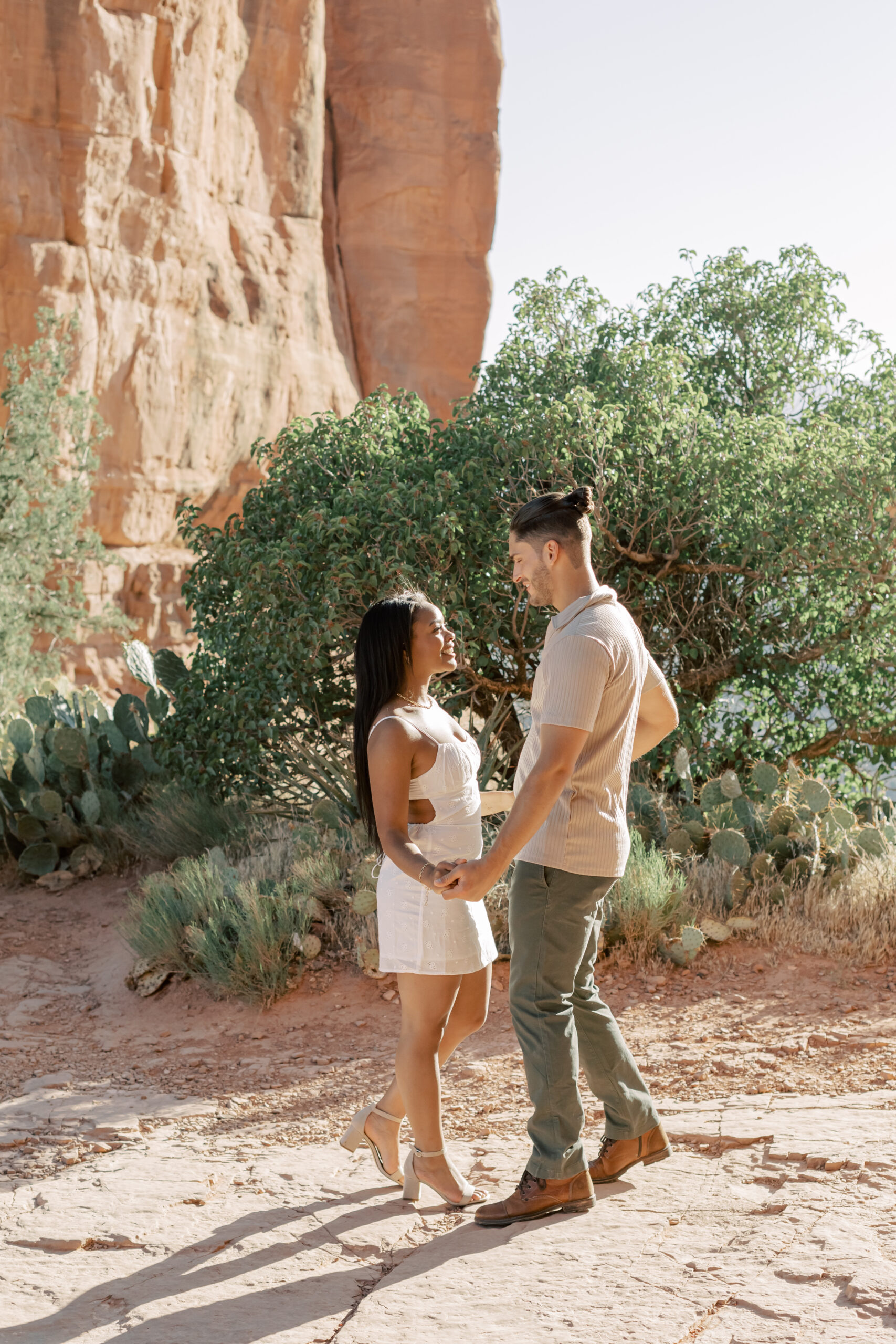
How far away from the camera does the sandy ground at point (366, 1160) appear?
267cm

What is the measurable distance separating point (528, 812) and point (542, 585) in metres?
0.63

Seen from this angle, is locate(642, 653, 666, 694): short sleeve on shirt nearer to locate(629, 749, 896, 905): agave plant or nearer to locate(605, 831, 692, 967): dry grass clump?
locate(605, 831, 692, 967): dry grass clump

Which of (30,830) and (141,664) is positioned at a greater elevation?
(141,664)

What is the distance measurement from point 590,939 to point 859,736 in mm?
5943

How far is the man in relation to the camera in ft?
9.48

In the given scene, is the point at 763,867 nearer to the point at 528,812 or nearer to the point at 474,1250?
the point at 474,1250

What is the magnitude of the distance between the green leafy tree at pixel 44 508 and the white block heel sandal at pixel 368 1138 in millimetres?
10462

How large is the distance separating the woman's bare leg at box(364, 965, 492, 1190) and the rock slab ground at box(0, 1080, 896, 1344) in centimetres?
31

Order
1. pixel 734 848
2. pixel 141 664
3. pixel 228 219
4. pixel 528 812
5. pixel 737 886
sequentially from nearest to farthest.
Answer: pixel 528 812 < pixel 737 886 < pixel 734 848 < pixel 141 664 < pixel 228 219

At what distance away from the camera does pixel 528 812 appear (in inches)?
109

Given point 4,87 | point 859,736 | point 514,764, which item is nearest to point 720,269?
point 859,736

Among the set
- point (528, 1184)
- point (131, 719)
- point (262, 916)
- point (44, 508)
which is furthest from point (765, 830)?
point (44, 508)

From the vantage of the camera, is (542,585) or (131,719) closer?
(542,585)

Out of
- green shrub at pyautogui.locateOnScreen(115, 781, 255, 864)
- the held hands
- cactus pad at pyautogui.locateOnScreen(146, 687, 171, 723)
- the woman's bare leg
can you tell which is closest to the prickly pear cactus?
cactus pad at pyautogui.locateOnScreen(146, 687, 171, 723)
